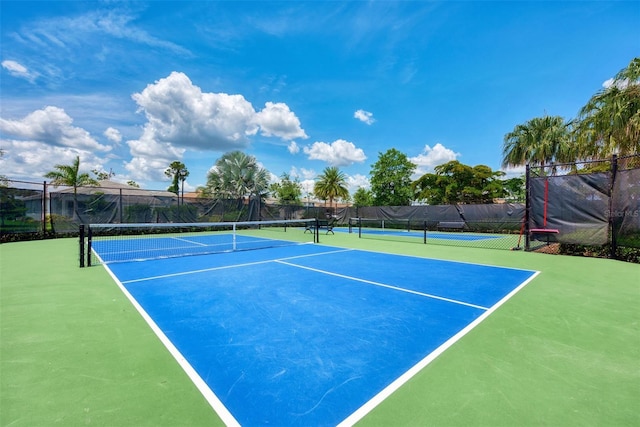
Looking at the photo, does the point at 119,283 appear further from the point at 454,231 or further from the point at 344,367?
the point at 454,231

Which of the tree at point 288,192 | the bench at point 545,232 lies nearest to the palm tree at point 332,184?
the tree at point 288,192

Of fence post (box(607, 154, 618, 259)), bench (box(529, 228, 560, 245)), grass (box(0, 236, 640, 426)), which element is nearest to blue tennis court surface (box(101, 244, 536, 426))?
grass (box(0, 236, 640, 426))

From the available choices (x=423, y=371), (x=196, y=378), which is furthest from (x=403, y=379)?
(x=196, y=378)

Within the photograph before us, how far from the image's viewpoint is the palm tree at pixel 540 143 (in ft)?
65.8

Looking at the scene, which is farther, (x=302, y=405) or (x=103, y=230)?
(x=103, y=230)

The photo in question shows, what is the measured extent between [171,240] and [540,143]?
81.2 feet

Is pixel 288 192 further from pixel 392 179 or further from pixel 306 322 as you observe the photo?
pixel 306 322

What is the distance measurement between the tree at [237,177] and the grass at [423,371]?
25.2m

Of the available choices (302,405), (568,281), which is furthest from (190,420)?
(568,281)

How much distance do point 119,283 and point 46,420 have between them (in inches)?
170

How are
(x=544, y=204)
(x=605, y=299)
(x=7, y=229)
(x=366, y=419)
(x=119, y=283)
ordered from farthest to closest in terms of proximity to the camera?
(x=7, y=229) < (x=544, y=204) < (x=119, y=283) < (x=605, y=299) < (x=366, y=419)

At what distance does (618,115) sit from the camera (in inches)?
415

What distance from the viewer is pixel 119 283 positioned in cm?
580

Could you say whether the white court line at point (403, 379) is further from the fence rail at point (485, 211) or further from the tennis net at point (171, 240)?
the fence rail at point (485, 211)
